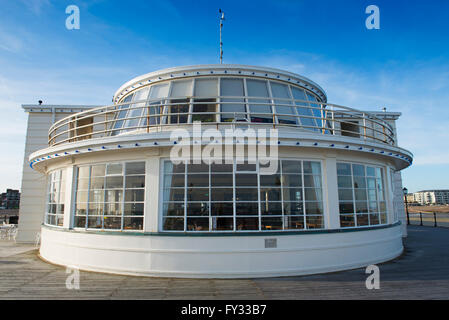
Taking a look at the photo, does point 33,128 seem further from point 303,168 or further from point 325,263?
point 325,263

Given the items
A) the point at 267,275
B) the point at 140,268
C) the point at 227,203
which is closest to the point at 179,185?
the point at 227,203

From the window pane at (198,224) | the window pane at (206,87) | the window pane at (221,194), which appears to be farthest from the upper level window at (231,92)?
the window pane at (198,224)

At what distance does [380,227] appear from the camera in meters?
10.2

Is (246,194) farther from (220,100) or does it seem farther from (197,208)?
(220,100)

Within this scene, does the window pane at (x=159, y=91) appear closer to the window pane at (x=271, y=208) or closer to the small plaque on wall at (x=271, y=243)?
the window pane at (x=271, y=208)

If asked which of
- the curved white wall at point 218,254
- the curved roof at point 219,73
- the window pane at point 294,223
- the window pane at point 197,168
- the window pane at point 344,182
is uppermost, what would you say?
the curved roof at point 219,73

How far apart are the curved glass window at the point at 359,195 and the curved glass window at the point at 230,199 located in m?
1.49

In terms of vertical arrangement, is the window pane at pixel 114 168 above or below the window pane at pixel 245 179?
above

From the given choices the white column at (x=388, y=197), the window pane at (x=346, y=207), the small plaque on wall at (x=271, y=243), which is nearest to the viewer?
the small plaque on wall at (x=271, y=243)

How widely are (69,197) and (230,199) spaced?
5.74m

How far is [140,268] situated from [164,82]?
23.2 feet

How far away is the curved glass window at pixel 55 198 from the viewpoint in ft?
35.4

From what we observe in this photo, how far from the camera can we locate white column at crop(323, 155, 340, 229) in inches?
356

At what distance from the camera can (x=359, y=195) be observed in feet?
32.5
